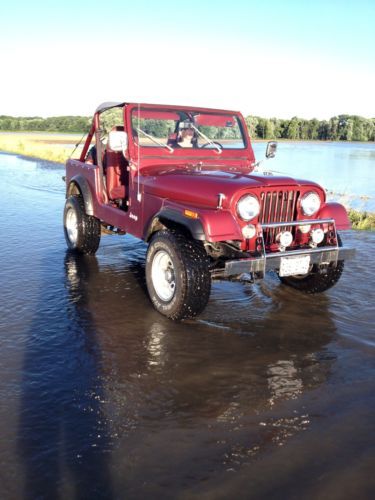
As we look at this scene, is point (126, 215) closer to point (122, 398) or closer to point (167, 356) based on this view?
point (167, 356)

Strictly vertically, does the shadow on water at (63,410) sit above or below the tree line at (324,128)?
below

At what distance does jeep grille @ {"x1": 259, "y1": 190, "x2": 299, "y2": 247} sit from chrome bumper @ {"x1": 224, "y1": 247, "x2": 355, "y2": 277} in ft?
0.97

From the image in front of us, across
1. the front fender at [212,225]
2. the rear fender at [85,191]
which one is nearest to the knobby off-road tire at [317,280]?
the front fender at [212,225]

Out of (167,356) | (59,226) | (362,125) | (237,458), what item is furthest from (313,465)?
(362,125)

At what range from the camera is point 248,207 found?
13.6 feet

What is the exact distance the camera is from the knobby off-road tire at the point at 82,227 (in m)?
6.45

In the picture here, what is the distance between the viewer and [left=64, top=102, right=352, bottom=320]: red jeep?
4109 millimetres

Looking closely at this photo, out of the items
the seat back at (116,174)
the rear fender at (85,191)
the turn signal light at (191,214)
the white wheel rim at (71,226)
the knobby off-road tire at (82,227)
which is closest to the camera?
the turn signal light at (191,214)

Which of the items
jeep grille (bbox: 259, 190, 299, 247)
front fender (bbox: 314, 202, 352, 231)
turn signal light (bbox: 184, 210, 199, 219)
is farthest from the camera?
front fender (bbox: 314, 202, 352, 231)

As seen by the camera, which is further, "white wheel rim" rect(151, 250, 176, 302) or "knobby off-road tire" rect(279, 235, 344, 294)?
"knobby off-road tire" rect(279, 235, 344, 294)

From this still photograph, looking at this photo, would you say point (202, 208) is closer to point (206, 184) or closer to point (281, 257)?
point (206, 184)

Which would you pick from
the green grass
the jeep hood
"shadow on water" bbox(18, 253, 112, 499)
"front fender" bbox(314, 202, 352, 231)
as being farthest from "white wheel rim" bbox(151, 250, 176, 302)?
the green grass

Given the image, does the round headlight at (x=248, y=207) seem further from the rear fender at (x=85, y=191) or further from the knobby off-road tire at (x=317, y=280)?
the rear fender at (x=85, y=191)

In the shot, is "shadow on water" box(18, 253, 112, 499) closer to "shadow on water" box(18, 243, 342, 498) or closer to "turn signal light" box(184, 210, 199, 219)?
"shadow on water" box(18, 243, 342, 498)
